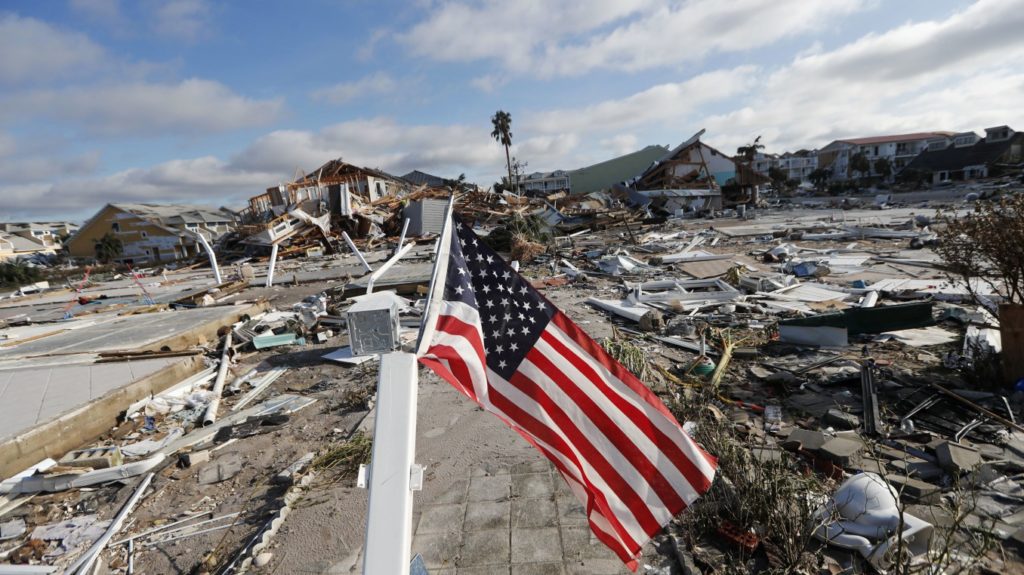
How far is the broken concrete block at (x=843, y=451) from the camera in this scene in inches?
171

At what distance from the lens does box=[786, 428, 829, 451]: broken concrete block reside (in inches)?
180

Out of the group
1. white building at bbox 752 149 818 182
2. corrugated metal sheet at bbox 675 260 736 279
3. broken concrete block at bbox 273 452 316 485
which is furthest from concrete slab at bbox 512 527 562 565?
white building at bbox 752 149 818 182

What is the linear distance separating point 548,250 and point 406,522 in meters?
19.4

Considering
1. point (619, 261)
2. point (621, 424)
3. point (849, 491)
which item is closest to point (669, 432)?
point (621, 424)

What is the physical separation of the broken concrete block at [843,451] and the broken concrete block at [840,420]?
0.59m

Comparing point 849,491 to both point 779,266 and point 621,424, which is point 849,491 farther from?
point 779,266

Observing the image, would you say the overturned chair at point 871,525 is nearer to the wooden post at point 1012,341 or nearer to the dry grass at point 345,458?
the wooden post at point 1012,341

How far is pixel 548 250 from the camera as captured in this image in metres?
20.6

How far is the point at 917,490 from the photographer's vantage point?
12.9ft

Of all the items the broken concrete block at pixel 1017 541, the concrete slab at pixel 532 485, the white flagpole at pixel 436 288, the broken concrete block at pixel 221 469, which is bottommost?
the broken concrete block at pixel 1017 541

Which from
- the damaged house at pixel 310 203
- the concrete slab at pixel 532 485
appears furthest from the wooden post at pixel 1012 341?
the damaged house at pixel 310 203

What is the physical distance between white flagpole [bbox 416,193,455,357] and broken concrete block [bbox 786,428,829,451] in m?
4.12

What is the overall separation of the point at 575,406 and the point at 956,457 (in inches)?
161

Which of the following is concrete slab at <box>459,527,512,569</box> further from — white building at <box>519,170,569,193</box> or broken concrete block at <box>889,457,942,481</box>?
white building at <box>519,170,569,193</box>
